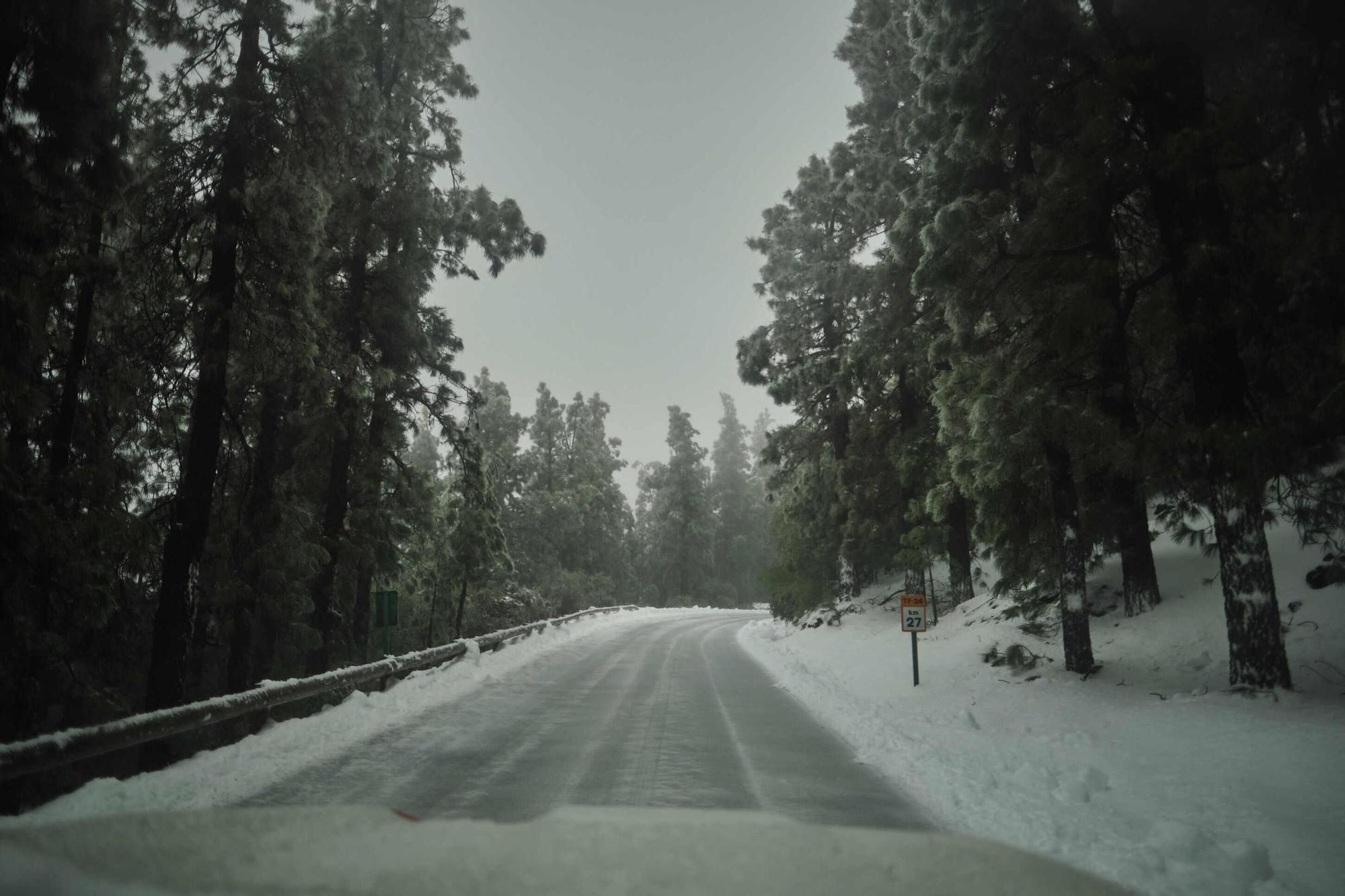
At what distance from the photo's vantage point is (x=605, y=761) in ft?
24.6

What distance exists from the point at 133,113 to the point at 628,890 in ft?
40.4

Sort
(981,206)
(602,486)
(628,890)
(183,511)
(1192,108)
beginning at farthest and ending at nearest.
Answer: (602,486), (981,206), (183,511), (1192,108), (628,890)

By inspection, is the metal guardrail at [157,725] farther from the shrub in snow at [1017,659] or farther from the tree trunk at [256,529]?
the shrub in snow at [1017,659]

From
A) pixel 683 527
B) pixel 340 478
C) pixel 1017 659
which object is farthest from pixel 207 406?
pixel 683 527

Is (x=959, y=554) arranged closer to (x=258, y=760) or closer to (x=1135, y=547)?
(x=1135, y=547)

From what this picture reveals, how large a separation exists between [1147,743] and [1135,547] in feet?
18.2

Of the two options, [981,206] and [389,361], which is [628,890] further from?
[389,361]

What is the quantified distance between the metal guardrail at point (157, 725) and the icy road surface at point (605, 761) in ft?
3.94

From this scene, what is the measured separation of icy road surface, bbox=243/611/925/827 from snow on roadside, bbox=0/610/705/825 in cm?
31

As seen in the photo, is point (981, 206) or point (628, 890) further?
point (981, 206)

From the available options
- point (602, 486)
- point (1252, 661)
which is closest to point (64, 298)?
point (1252, 661)

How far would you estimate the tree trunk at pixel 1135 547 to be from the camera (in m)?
11.8

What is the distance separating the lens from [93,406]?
34.2ft

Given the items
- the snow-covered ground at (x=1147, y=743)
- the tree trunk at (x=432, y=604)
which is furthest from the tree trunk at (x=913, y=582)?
the tree trunk at (x=432, y=604)
